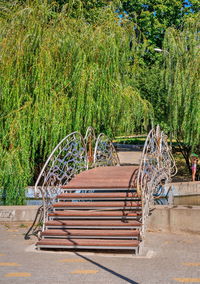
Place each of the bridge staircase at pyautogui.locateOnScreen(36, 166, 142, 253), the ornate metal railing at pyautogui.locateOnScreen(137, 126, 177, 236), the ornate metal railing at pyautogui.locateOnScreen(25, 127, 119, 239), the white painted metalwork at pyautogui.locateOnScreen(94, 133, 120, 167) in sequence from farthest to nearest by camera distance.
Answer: the white painted metalwork at pyautogui.locateOnScreen(94, 133, 120, 167)
the ornate metal railing at pyautogui.locateOnScreen(25, 127, 119, 239)
the ornate metal railing at pyautogui.locateOnScreen(137, 126, 177, 236)
the bridge staircase at pyautogui.locateOnScreen(36, 166, 142, 253)

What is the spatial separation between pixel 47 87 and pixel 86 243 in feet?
20.5

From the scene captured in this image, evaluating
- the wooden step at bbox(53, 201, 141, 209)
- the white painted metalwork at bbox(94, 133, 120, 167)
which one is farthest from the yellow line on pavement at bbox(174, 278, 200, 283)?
the white painted metalwork at bbox(94, 133, 120, 167)

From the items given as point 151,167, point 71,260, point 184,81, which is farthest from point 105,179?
point 184,81

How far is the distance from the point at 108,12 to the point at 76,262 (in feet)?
36.3

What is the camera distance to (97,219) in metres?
8.35

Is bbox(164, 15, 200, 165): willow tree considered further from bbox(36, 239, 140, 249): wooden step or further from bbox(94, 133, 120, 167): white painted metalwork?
bbox(36, 239, 140, 249): wooden step

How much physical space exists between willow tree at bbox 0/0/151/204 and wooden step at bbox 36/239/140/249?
4.32 m

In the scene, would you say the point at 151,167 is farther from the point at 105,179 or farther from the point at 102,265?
the point at 102,265

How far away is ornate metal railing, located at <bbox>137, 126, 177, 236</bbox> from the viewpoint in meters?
8.27

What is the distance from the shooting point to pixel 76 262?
272 inches

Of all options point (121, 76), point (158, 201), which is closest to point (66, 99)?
point (121, 76)

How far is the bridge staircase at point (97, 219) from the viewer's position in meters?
7.57

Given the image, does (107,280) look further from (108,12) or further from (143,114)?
(108,12)

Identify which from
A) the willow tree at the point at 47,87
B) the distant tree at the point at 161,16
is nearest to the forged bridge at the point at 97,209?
the willow tree at the point at 47,87
